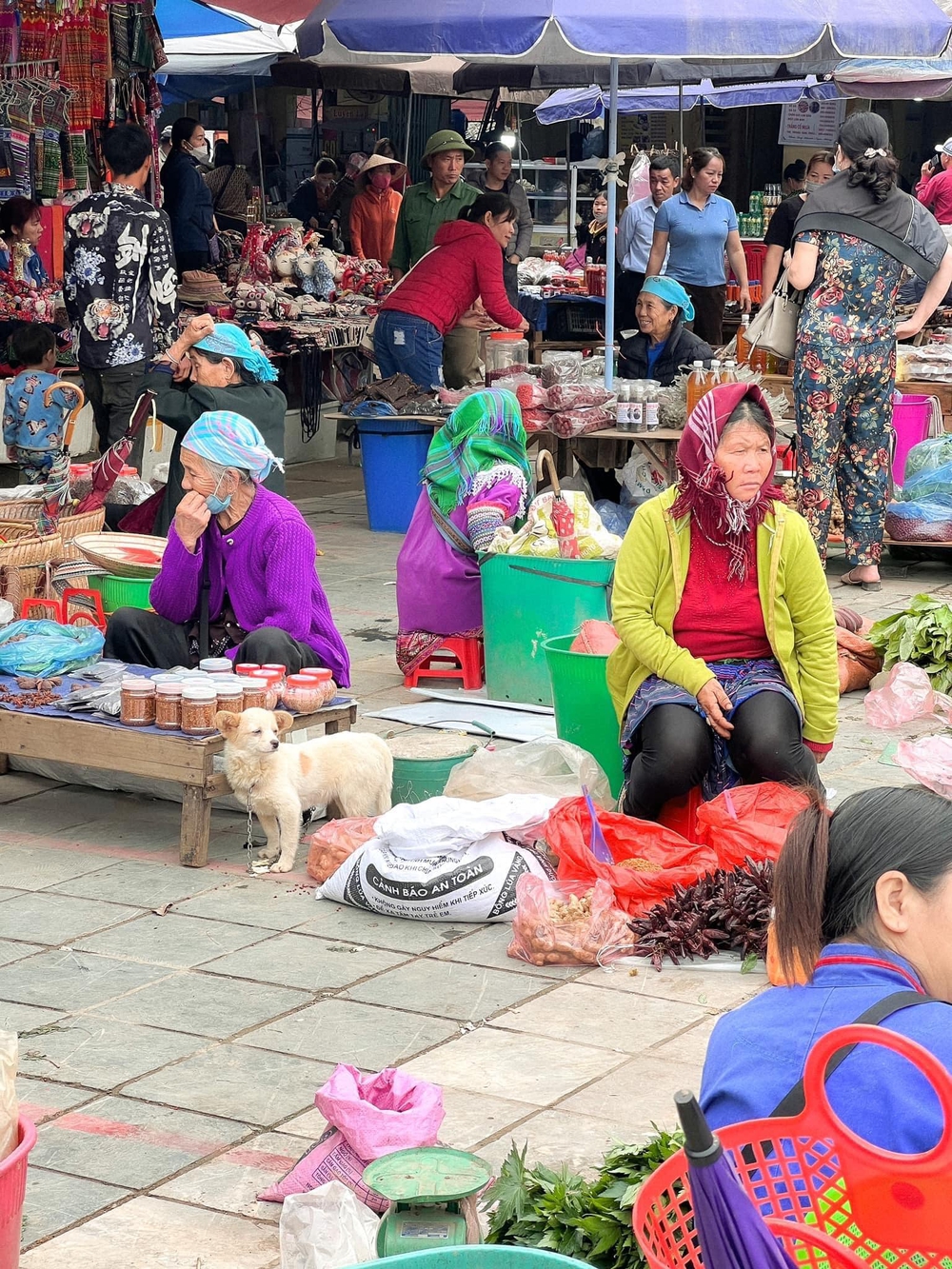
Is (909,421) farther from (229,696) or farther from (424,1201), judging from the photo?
(424,1201)

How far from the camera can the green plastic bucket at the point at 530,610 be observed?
21.5ft

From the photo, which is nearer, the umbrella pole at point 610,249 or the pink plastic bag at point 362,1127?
the pink plastic bag at point 362,1127

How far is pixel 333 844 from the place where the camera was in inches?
200

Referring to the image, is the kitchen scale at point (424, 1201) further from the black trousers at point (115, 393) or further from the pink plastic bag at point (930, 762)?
the black trousers at point (115, 393)

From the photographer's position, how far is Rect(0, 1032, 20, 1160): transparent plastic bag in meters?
2.66

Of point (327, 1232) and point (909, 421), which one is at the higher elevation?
point (909, 421)

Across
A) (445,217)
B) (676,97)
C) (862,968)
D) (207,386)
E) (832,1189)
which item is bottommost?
(832,1189)

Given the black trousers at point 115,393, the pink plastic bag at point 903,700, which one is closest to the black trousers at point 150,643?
the pink plastic bag at point 903,700

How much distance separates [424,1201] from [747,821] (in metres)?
2.29

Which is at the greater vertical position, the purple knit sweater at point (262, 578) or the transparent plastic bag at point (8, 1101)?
the purple knit sweater at point (262, 578)

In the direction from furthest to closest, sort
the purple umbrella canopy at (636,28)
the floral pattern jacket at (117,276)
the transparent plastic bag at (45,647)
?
the floral pattern jacket at (117,276) → the purple umbrella canopy at (636,28) → the transparent plastic bag at (45,647)

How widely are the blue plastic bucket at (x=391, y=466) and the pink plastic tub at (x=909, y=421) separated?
267cm

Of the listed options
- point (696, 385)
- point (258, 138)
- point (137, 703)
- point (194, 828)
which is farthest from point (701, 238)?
point (194, 828)

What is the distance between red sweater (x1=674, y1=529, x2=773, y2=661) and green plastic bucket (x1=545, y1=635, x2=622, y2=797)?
1.64ft
